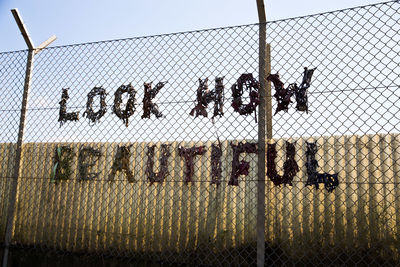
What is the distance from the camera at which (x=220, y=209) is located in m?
3.86

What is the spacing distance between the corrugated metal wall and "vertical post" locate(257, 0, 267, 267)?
0.93m

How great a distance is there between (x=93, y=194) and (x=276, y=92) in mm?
2550

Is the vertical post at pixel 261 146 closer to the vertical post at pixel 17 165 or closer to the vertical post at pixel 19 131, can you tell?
the vertical post at pixel 19 131

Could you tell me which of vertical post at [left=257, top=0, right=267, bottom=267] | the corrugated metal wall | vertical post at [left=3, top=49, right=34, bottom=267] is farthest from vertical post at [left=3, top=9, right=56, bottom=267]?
vertical post at [left=257, top=0, right=267, bottom=267]

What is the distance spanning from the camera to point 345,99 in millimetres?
2469

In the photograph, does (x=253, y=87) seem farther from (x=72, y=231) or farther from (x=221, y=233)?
(x=72, y=231)

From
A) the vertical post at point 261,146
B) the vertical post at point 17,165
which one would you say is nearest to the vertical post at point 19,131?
the vertical post at point 17,165

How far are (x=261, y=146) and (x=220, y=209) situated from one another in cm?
146

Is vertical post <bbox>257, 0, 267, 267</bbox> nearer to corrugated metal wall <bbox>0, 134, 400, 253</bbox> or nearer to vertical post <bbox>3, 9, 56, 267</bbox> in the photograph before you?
corrugated metal wall <bbox>0, 134, 400, 253</bbox>

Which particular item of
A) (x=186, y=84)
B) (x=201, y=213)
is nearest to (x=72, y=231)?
(x=201, y=213)

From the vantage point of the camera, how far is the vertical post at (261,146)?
2.47 meters

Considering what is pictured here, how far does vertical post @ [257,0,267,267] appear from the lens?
8.09 feet

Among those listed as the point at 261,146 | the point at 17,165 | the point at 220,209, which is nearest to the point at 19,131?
the point at 17,165

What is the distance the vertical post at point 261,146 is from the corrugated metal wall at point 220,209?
93 cm
